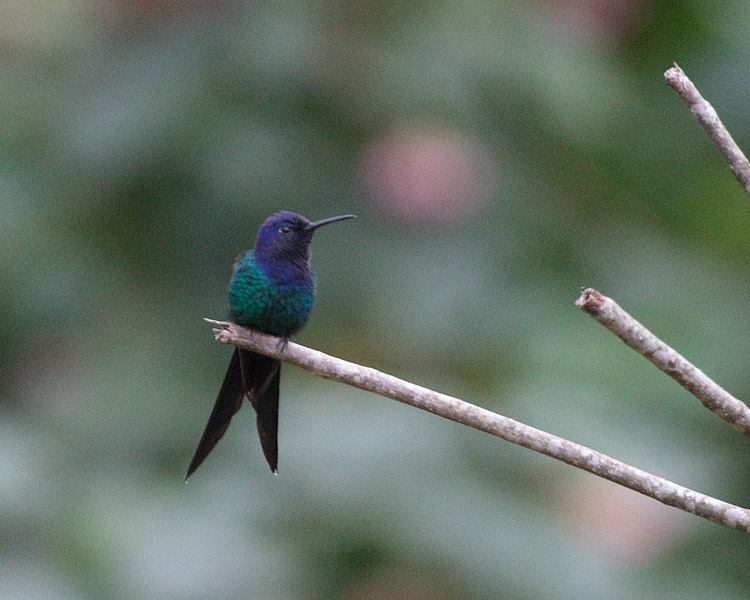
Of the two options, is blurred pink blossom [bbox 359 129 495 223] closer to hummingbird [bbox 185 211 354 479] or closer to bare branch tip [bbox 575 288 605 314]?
hummingbird [bbox 185 211 354 479]

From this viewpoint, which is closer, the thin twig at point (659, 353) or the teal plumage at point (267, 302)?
the thin twig at point (659, 353)

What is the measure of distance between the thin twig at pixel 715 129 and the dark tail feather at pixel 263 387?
1.77 metres

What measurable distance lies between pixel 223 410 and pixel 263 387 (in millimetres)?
233

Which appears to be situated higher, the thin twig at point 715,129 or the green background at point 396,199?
the green background at point 396,199

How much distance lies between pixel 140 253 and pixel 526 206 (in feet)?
7.61

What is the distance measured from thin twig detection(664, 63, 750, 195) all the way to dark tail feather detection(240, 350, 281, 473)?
1767 mm

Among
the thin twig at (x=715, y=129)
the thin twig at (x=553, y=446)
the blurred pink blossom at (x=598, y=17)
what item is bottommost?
the thin twig at (x=553, y=446)

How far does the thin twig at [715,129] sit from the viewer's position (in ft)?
6.09

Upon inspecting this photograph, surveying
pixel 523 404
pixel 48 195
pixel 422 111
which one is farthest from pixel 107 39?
pixel 523 404

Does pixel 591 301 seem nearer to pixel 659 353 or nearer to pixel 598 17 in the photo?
pixel 659 353

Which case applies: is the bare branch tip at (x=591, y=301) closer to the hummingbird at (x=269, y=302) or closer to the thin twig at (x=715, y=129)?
the thin twig at (x=715, y=129)

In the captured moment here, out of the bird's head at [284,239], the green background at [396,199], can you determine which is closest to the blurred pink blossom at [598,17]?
the green background at [396,199]

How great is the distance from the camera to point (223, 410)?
3236 mm

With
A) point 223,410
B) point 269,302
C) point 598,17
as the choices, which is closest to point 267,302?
point 269,302
